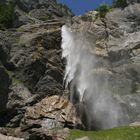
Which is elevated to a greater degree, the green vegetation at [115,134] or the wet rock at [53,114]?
the wet rock at [53,114]

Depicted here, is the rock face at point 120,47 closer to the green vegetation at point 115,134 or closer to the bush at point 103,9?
the bush at point 103,9

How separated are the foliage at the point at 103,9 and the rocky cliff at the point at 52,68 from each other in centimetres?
123

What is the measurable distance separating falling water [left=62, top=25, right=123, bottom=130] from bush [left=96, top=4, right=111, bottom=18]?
8.57 metres

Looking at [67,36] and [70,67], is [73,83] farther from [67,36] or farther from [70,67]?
[67,36]

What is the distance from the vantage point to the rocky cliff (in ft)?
158

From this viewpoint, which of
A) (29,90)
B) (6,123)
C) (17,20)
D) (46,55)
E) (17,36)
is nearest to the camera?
(6,123)

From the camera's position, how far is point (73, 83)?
2405 inches

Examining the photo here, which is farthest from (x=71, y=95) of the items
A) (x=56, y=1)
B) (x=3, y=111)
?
(x=56, y=1)

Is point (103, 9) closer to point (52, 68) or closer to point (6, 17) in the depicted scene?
point (6, 17)

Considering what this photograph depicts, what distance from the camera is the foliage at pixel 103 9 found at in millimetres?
78731

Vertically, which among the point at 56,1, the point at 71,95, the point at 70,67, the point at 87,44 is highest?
the point at 56,1

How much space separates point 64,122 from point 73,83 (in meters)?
15.5

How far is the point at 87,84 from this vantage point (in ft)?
198

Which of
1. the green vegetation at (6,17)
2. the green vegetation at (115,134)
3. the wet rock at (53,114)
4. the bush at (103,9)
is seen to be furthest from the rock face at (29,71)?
the bush at (103,9)
